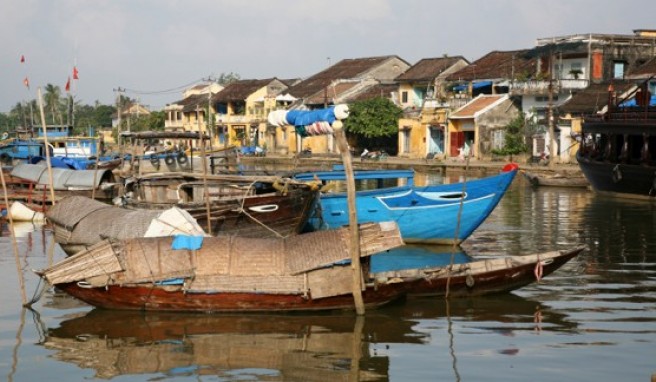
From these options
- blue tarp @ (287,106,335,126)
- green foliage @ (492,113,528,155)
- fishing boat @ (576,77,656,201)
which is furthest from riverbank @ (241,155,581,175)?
blue tarp @ (287,106,335,126)

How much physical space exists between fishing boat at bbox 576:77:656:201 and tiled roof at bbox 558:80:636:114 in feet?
24.5

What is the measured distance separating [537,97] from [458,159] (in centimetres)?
515

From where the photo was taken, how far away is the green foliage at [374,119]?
181ft

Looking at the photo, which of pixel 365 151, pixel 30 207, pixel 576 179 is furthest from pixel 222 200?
pixel 365 151

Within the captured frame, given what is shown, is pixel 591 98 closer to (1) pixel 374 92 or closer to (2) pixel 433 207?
(1) pixel 374 92

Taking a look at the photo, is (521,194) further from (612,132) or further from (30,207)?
(30,207)

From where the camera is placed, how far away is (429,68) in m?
58.5

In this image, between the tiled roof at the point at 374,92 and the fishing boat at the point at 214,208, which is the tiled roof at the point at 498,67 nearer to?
the tiled roof at the point at 374,92

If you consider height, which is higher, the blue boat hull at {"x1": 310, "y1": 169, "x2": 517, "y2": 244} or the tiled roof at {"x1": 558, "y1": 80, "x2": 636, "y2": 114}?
the tiled roof at {"x1": 558, "y1": 80, "x2": 636, "y2": 114}

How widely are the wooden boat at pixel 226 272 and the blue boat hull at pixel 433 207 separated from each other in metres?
6.68

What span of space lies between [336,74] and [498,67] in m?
17.4

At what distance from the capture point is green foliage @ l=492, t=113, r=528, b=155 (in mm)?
46469

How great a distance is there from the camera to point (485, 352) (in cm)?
1184

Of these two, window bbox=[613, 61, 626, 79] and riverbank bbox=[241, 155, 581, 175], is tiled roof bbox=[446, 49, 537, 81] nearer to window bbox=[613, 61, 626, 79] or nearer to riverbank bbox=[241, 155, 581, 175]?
window bbox=[613, 61, 626, 79]
